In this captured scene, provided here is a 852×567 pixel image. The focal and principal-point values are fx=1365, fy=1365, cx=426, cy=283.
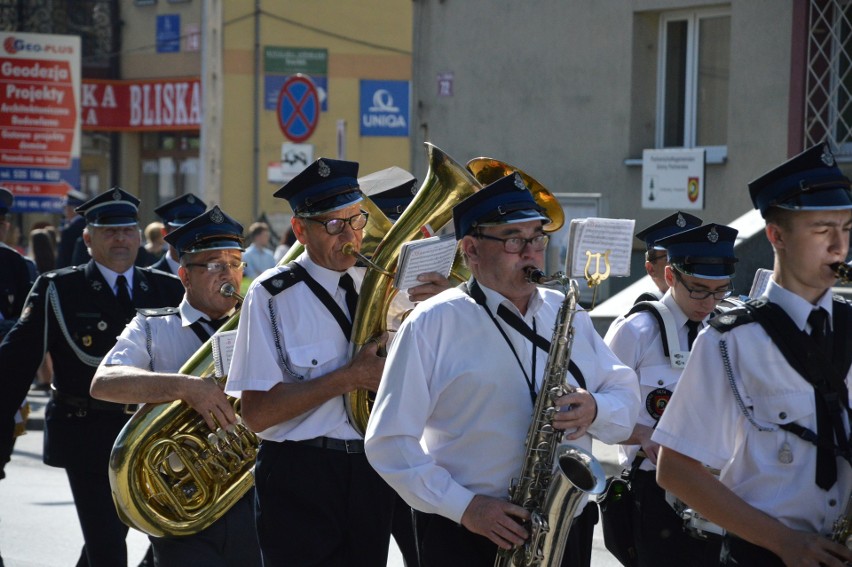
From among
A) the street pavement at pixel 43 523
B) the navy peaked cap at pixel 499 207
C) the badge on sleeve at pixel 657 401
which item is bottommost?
the street pavement at pixel 43 523

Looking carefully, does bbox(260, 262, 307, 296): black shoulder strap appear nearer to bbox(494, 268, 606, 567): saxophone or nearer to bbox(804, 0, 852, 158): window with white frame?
bbox(494, 268, 606, 567): saxophone

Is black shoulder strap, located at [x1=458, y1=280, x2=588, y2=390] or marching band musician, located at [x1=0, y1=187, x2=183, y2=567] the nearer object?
black shoulder strap, located at [x1=458, y1=280, x2=588, y2=390]

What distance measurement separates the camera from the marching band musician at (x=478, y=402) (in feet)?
12.5

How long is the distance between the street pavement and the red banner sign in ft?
70.9

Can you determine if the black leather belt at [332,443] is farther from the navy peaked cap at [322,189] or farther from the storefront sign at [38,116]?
the storefront sign at [38,116]

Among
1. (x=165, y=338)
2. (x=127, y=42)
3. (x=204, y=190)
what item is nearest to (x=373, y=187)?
(x=165, y=338)

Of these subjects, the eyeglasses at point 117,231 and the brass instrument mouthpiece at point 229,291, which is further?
the eyeglasses at point 117,231

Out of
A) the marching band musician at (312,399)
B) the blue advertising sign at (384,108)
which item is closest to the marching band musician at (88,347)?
the marching band musician at (312,399)

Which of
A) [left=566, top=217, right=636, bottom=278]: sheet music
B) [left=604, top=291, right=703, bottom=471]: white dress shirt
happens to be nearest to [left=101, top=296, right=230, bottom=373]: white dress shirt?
[left=604, top=291, right=703, bottom=471]: white dress shirt

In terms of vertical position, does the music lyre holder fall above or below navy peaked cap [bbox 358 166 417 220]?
below

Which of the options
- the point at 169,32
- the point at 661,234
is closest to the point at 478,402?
the point at 661,234

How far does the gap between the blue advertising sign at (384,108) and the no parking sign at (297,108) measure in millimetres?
13273

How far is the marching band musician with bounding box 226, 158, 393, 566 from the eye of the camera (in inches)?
188

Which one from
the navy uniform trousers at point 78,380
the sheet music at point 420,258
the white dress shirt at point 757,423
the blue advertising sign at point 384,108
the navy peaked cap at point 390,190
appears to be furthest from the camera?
the blue advertising sign at point 384,108
